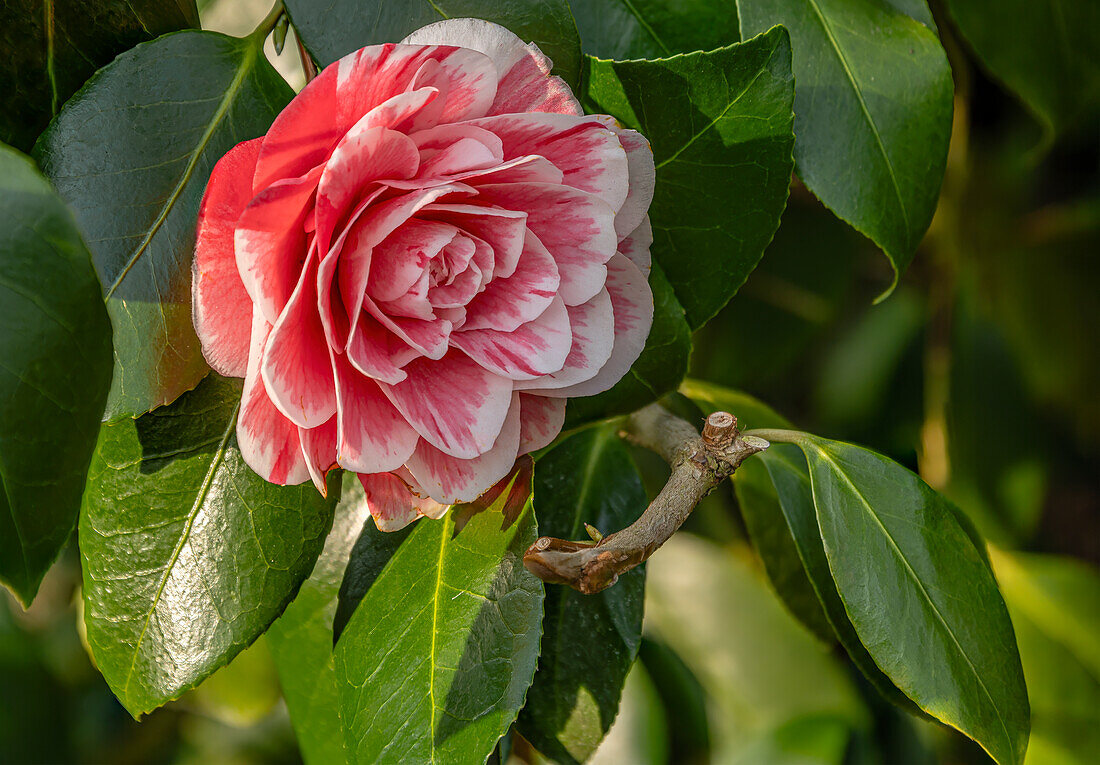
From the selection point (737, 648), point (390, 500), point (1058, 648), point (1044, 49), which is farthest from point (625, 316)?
point (1058, 648)

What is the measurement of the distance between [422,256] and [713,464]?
6.3 inches

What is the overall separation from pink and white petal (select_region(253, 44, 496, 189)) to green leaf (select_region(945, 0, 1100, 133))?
481 mm

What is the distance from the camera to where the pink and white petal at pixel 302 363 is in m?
0.33

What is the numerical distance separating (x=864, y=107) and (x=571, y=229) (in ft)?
0.72

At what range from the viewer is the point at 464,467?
39 centimetres

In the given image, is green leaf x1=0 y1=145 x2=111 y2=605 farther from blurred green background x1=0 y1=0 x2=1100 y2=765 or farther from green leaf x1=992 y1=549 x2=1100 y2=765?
green leaf x1=992 y1=549 x2=1100 y2=765

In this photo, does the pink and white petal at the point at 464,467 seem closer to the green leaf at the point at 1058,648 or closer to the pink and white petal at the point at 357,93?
the pink and white petal at the point at 357,93

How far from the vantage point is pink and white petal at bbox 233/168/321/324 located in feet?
1.07

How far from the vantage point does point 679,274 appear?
A: 0.49 metres

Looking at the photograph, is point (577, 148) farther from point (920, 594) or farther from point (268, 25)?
point (920, 594)

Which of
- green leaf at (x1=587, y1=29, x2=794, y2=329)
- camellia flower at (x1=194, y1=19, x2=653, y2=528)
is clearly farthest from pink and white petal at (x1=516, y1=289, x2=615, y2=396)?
green leaf at (x1=587, y1=29, x2=794, y2=329)

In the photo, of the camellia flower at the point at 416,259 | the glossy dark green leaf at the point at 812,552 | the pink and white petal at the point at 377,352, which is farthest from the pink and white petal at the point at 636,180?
the glossy dark green leaf at the point at 812,552

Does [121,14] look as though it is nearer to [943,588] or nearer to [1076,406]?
[943,588]

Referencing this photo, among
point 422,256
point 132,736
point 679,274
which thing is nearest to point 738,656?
point 679,274
